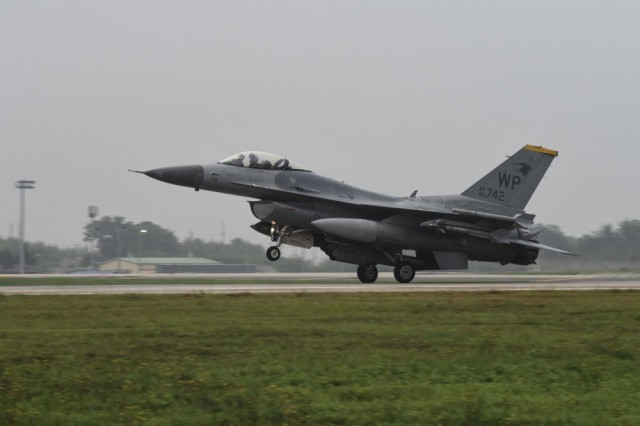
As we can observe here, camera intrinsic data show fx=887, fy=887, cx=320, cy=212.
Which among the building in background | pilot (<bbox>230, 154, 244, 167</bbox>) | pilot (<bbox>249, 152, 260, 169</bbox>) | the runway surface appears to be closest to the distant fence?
the building in background

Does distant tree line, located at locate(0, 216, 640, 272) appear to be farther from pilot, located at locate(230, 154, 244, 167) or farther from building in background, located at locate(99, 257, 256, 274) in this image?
Result: pilot, located at locate(230, 154, 244, 167)

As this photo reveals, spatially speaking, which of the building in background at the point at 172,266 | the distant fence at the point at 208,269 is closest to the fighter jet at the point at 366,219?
the building in background at the point at 172,266

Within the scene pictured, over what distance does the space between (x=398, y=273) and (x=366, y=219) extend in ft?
6.71

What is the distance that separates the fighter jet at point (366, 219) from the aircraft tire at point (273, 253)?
0.10 feet

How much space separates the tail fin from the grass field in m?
13.4

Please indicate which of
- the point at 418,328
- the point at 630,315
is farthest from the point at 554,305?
the point at 418,328

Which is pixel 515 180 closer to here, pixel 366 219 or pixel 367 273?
pixel 366 219

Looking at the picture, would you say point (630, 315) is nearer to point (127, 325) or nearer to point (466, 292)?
point (466, 292)

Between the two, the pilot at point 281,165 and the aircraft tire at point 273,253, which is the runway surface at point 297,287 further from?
the pilot at point 281,165

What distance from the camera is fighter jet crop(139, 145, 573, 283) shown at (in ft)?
91.2

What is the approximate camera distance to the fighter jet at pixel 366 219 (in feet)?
91.2

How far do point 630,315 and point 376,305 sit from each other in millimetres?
4838

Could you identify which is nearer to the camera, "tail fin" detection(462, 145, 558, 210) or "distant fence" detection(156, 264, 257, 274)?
"tail fin" detection(462, 145, 558, 210)

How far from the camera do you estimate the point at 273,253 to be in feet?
89.7
